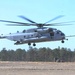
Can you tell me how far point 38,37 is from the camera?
67188 millimetres

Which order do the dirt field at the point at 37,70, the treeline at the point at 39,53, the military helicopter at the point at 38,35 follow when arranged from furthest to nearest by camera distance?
the treeline at the point at 39,53, the military helicopter at the point at 38,35, the dirt field at the point at 37,70

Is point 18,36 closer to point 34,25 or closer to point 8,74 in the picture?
point 34,25

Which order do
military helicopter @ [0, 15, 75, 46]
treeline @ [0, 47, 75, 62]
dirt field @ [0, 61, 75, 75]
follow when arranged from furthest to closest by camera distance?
1. treeline @ [0, 47, 75, 62]
2. military helicopter @ [0, 15, 75, 46]
3. dirt field @ [0, 61, 75, 75]

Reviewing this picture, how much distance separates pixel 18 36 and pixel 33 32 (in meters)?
2.50

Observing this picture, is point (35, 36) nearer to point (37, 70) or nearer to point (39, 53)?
point (37, 70)

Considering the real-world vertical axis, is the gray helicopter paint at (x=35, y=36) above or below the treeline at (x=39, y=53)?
above

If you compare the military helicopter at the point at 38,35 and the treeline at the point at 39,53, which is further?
the treeline at the point at 39,53

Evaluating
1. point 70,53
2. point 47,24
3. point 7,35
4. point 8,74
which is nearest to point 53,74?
point 8,74

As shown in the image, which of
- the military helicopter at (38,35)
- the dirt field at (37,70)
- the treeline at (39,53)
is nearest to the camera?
the dirt field at (37,70)

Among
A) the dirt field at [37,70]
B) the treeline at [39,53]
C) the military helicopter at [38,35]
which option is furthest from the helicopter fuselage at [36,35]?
the treeline at [39,53]

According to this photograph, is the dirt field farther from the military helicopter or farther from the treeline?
the treeline

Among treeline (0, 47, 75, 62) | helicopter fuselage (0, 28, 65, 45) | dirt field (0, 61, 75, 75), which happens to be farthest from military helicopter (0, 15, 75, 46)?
treeline (0, 47, 75, 62)

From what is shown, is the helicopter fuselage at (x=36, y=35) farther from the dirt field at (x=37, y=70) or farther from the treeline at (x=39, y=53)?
the treeline at (x=39, y=53)

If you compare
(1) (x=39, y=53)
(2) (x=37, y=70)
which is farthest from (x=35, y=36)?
(1) (x=39, y=53)
